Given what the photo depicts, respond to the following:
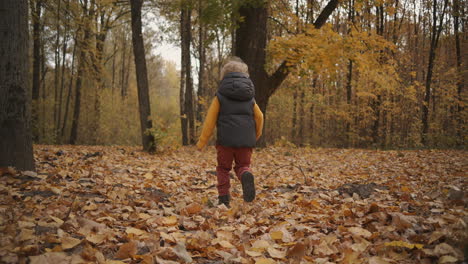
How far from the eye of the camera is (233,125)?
11.9 ft

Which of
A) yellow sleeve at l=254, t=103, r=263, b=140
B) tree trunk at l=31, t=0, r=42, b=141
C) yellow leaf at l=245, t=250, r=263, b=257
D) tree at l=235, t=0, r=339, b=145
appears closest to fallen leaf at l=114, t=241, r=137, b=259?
yellow leaf at l=245, t=250, r=263, b=257

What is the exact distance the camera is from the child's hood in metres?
3.60

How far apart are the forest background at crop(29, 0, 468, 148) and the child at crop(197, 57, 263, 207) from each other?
5.59 m

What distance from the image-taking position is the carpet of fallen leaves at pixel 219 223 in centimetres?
184

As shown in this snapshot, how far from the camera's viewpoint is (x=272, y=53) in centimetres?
979

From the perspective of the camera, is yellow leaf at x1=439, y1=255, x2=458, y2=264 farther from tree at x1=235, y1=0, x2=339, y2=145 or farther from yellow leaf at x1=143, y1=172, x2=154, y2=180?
tree at x1=235, y1=0, x2=339, y2=145

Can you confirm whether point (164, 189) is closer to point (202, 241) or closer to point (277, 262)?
point (202, 241)

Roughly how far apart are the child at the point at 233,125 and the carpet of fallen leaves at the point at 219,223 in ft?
1.17

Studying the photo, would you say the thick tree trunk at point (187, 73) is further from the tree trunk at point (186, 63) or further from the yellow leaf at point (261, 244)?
the yellow leaf at point (261, 244)

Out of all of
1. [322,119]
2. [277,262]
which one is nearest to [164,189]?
[277,262]

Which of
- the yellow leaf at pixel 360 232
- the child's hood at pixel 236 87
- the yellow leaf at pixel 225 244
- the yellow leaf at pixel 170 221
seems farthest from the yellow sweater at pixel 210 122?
the yellow leaf at pixel 360 232

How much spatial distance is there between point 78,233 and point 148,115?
7.14 m

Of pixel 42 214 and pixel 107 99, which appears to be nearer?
pixel 42 214

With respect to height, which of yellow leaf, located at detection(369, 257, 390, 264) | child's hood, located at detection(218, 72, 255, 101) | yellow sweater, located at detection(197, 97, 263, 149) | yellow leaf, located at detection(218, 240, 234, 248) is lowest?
yellow leaf, located at detection(218, 240, 234, 248)
